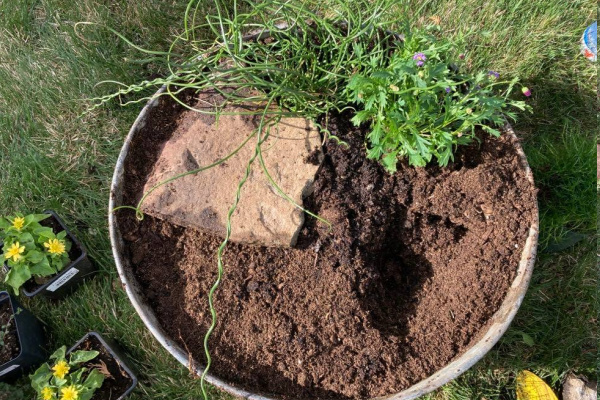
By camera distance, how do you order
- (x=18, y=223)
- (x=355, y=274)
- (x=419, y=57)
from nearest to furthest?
(x=419, y=57)
(x=355, y=274)
(x=18, y=223)

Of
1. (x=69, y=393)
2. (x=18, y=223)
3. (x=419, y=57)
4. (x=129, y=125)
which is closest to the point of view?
(x=419, y=57)

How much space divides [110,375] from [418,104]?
145 centimetres

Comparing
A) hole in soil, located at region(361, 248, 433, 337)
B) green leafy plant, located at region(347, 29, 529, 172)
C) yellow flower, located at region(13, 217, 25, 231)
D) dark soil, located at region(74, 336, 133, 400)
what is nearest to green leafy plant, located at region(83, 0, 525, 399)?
green leafy plant, located at region(347, 29, 529, 172)

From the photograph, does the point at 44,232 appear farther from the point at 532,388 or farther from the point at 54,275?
the point at 532,388

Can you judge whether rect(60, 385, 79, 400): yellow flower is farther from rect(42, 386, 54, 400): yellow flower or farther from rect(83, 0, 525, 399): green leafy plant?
rect(83, 0, 525, 399): green leafy plant

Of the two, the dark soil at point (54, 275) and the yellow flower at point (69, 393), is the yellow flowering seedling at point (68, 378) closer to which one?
the yellow flower at point (69, 393)

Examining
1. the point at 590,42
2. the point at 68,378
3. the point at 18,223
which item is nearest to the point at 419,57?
the point at 590,42

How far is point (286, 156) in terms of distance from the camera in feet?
5.37

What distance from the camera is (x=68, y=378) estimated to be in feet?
5.75

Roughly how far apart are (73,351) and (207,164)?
2.97ft

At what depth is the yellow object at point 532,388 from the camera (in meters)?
1.93

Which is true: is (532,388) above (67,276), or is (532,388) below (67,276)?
below

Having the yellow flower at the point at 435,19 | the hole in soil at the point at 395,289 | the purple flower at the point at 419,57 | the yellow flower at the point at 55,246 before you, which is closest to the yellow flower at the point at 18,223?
the yellow flower at the point at 55,246

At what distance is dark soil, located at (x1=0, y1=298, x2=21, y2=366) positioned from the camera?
1884mm
